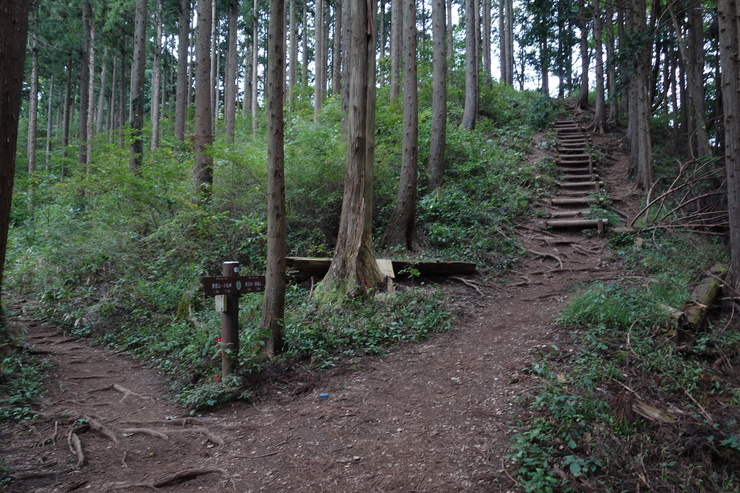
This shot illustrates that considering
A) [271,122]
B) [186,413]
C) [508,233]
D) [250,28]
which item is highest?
[250,28]

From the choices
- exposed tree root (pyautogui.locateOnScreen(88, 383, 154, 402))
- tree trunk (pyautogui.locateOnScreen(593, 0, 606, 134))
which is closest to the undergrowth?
exposed tree root (pyautogui.locateOnScreen(88, 383, 154, 402))

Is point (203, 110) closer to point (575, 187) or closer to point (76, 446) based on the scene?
point (76, 446)

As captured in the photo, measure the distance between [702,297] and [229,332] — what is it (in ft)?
20.1

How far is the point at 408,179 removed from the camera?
10.6m

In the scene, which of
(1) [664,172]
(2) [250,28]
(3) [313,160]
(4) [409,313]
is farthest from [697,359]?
(2) [250,28]

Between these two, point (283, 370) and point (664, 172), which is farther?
point (664, 172)

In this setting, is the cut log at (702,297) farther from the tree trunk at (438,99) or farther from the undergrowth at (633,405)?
the tree trunk at (438,99)

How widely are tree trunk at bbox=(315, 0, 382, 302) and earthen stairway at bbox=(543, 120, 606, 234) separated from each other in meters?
6.15

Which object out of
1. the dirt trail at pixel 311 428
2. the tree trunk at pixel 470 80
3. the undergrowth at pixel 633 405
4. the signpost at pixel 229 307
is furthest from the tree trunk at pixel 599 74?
the signpost at pixel 229 307

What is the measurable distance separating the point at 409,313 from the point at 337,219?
13.3ft

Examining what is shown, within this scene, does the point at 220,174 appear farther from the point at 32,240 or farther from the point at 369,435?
the point at 369,435

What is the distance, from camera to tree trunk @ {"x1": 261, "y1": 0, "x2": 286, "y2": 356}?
219 inches

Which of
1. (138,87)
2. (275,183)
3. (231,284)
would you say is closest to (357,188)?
(275,183)

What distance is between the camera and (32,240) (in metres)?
11.8
